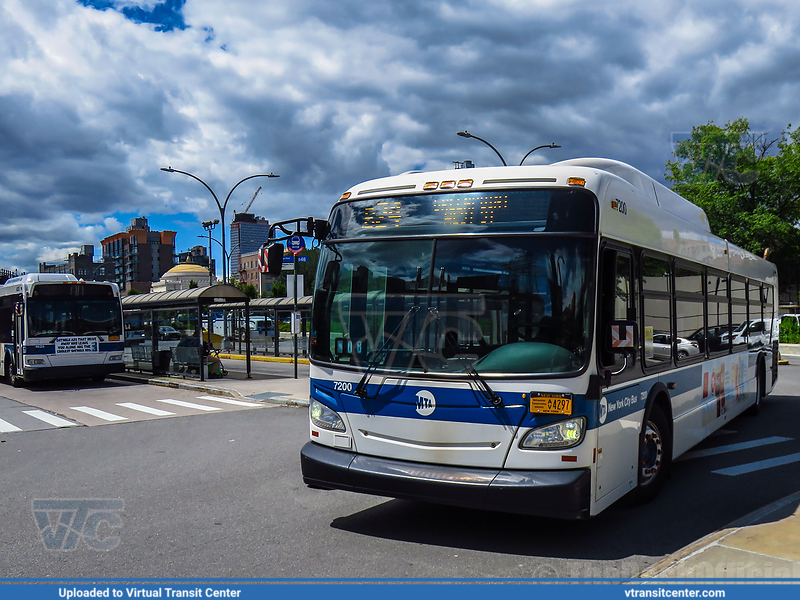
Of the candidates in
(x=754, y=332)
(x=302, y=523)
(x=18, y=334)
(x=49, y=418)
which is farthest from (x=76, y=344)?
(x=754, y=332)

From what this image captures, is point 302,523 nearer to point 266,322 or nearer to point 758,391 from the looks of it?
point 758,391

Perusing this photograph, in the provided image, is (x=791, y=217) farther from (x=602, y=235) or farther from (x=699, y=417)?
(x=602, y=235)

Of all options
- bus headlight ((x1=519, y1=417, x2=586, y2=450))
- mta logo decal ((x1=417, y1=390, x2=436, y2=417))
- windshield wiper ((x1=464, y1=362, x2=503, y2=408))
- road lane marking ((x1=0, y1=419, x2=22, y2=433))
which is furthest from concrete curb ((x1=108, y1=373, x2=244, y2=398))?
bus headlight ((x1=519, y1=417, x2=586, y2=450))

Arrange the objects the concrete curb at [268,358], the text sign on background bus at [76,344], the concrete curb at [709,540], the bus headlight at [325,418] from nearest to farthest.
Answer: the concrete curb at [709,540], the bus headlight at [325,418], the text sign on background bus at [76,344], the concrete curb at [268,358]

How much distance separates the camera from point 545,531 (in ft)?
17.6

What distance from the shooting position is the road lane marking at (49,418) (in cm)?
1217

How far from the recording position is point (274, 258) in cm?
640

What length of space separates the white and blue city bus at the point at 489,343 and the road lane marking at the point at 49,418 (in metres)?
8.20

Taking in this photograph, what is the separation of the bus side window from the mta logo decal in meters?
1.23

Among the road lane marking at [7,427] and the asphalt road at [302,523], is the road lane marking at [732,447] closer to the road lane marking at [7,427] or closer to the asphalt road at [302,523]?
the asphalt road at [302,523]

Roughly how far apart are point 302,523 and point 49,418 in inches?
367

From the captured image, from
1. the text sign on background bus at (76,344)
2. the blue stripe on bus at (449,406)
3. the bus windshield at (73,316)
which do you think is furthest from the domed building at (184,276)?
the blue stripe on bus at (449,406)

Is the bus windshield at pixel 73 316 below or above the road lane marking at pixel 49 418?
above

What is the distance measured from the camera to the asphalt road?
4.64 m
